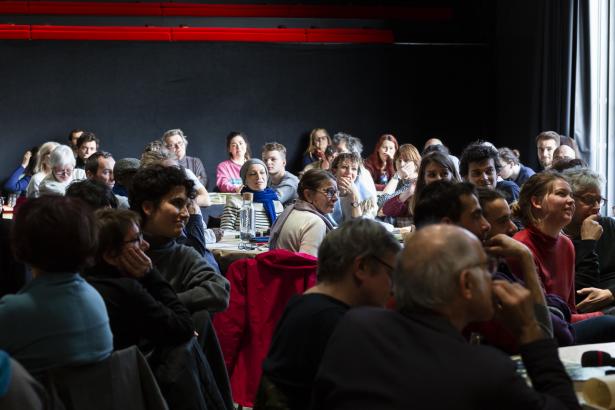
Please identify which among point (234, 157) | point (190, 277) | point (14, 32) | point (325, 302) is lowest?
point (234, 157)

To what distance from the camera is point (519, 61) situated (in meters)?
12.4

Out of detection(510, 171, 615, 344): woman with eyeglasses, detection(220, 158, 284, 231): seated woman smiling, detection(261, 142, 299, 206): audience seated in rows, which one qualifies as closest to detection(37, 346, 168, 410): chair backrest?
detection(510, 171, 615, 344): woman with eyeglasses

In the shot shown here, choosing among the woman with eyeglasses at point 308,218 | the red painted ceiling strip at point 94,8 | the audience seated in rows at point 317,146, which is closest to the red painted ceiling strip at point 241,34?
the red painted ceiling strip at point 94,8

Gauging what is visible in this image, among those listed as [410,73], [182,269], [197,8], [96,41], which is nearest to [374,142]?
[410,73]

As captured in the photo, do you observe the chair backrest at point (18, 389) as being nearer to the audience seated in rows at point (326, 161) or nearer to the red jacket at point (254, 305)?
the red jacket at point (254, 305)

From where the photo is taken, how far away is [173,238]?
12.4 ft

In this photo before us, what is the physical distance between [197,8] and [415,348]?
36.7 ft

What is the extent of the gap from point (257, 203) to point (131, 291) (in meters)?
4.22

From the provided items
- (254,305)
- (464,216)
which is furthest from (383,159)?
(464,216)

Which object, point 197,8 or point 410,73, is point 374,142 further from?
point 197,8

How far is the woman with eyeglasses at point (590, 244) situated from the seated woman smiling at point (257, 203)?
260 cm

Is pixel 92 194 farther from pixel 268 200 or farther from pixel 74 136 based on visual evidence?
pixel 74 136

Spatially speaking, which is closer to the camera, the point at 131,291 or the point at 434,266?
the point at 434,266

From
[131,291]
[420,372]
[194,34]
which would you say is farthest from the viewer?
[194,34]
